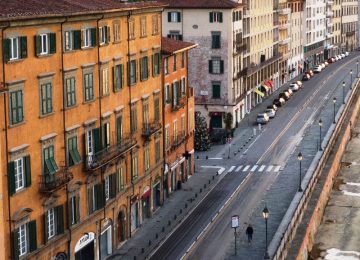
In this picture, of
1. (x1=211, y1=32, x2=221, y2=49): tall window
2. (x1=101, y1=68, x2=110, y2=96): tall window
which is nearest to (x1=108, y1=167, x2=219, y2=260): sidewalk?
(x1=101, y1=68, x2=110, y2=96): tall window

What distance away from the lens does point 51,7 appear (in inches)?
2328

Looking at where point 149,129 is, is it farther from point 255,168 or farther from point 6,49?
point 6,49

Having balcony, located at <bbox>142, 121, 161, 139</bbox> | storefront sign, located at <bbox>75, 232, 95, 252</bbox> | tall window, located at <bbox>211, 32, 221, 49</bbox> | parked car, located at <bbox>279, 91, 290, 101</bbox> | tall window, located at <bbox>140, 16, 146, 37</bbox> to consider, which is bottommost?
storefront sign, located at <bbox>75, 232, 95, 252</bbox>

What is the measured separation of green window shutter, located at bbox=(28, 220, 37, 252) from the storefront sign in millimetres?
7188

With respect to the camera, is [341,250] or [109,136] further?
[341,250]

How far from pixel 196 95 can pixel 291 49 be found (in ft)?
215

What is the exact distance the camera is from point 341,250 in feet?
252

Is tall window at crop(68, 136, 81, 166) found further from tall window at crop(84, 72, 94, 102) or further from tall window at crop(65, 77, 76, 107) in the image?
tall window at crop(84, 72, 94, 102)

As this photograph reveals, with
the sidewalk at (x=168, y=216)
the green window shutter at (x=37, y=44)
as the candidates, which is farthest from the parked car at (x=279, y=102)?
the green window shutter at (x=37, y=44)

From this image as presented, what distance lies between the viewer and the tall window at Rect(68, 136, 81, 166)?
203ft

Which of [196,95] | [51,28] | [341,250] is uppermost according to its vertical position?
[51,28]

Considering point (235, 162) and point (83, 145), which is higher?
point (83, 145)

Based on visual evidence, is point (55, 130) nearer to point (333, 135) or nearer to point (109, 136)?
point (109, 136)

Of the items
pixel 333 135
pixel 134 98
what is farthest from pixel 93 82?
pixel 333 135
